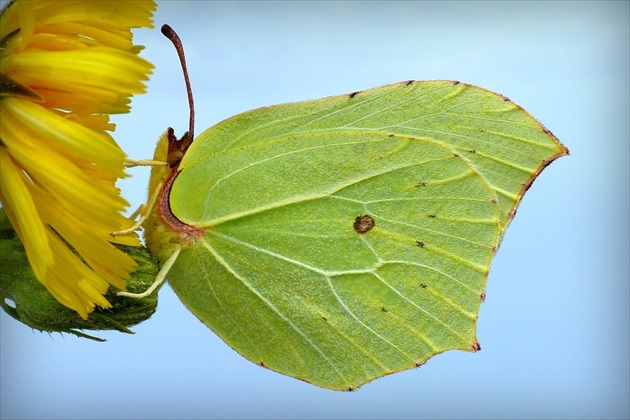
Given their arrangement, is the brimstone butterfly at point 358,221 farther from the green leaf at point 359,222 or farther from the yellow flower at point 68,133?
the yellow flower at point 68,133

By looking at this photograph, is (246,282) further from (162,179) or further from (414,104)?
(414,104)

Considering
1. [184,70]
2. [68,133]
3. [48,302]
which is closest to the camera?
[68,133]

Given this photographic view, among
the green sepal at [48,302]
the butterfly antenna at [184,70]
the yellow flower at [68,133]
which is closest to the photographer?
the yellow flower at [68,133]

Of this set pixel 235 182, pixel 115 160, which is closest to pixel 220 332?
pixel 235 182

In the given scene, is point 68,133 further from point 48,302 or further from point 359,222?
point 359,222

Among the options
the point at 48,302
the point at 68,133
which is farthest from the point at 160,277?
the point at 68,133

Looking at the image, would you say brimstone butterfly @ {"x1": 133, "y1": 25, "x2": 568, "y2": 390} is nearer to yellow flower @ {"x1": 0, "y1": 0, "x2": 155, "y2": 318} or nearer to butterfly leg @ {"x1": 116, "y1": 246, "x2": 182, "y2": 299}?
butterfly leg @ {"x1": 116, "y1": 246, "x2": 182, "y2": 299}

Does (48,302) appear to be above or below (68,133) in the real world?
below

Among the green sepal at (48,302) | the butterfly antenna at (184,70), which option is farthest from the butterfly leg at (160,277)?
the butterfly antenna at (184,70)
